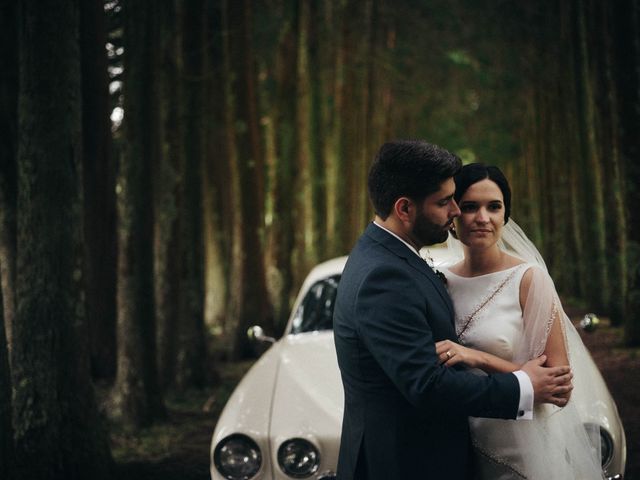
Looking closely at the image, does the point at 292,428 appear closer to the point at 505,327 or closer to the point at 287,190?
the point at 505,327

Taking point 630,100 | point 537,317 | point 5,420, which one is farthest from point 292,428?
point 630,100

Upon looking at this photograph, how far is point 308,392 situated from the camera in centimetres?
440

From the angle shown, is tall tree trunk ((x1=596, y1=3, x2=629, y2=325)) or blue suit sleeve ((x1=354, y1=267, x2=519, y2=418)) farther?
tall tree trunk ((x1=596, y1=3, x2=629, y2=325))

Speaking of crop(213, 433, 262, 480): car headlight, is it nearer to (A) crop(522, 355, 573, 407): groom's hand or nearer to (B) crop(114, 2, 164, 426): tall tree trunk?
(A) crop(522, 355, 573, 407): groom's hand

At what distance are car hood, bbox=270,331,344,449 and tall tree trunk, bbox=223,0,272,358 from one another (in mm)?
8508

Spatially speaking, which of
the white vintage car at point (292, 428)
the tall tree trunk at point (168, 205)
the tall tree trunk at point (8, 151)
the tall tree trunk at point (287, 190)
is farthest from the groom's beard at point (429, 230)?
the tall tree trunk at point (287, 190)

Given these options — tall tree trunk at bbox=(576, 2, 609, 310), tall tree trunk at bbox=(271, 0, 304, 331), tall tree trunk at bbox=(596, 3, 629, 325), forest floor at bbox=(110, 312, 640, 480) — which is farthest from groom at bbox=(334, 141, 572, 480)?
tall tree trunk at bbox=(271, 0, 304, 331)

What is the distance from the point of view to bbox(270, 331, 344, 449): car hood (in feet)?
12.9

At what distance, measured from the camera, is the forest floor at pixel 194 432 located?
21.6ft

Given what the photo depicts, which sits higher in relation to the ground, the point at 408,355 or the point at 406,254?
the point at 406,254

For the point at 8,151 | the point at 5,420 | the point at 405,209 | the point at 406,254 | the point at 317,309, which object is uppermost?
the point at 8,151

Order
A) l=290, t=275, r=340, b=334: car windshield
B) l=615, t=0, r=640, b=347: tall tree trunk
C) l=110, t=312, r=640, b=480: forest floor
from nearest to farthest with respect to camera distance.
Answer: l=290, t=275, r=340, b=334: car windshield < l=110, t=312, r=640, b=480: forest floor < l=615, t=0, r=640, b=347: tall tree trunk

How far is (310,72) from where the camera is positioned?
664 inches

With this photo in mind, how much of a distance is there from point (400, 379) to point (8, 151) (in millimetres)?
5901
